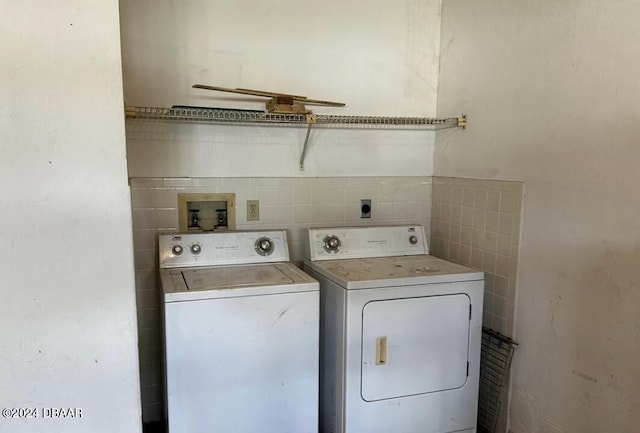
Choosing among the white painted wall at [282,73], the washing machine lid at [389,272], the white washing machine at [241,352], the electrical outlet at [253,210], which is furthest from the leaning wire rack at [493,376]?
the electrical outlet at [253,210]

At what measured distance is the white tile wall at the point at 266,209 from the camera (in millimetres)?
2215

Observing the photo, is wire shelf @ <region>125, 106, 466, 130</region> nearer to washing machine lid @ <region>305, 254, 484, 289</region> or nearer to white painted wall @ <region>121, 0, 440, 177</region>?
white painted wall @ <region>121, 0, 440, 177</region>

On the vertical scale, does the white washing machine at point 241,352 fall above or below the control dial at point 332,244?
below

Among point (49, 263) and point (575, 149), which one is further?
point (575, 149)

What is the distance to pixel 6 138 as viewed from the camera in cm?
132

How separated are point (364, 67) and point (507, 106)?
0.79 m

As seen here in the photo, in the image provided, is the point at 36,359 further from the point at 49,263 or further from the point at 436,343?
the point at 436,343

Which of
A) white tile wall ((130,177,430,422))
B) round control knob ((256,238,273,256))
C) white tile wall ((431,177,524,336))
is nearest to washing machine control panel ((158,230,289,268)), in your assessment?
round control knob ((256,238,273,256))

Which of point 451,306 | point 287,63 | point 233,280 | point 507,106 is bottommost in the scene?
point 451,306

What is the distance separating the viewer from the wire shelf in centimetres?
207

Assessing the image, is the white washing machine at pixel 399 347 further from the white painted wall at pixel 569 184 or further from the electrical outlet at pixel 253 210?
Answer: the electrical outlet at pixel 253 210

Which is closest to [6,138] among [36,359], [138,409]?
[36,359]

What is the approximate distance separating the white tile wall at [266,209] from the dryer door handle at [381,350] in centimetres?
71

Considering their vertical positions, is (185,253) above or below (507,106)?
below
